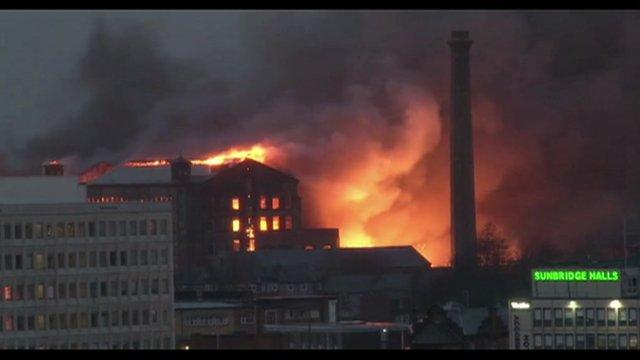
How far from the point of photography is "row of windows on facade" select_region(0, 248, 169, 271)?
49312 mm

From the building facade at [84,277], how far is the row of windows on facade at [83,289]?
0.9 inches

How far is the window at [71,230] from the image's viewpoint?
167 ft

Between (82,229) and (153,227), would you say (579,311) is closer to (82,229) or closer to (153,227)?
(153,227)

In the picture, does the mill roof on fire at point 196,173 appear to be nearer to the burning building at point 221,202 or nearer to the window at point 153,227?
the burning building at point 221,202

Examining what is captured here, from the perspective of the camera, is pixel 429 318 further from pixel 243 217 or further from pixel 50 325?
pixel 243 217

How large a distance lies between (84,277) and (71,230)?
1.49 meters

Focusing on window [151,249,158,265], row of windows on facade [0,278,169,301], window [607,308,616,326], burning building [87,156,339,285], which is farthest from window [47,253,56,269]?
burning building [87,156,339,285]

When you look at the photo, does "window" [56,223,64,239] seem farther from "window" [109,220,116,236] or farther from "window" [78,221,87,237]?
"window" [109,220,116,236]

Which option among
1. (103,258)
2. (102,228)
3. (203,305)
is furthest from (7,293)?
(203,305)

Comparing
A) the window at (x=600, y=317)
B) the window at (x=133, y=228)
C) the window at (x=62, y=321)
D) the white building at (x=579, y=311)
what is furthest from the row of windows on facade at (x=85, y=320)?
the window at (x=600, y=317)

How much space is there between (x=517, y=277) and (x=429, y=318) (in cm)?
1951

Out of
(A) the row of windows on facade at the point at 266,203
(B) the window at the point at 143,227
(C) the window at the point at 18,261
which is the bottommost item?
(C) the window at the point at 18,261
